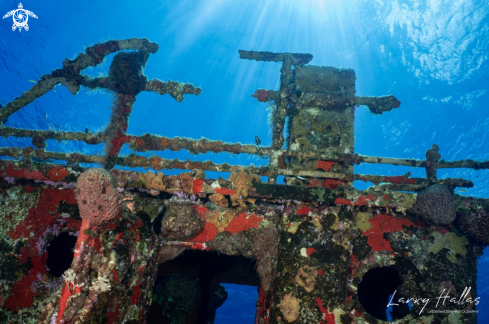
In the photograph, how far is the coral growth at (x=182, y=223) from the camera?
374 centimetres

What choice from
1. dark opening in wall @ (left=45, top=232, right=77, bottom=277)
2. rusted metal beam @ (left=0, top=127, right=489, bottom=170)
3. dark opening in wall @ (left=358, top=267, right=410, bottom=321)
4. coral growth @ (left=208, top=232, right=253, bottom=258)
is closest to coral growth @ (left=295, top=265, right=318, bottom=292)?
coral growth @ (left=208, top=232, right=253, bottom=258)

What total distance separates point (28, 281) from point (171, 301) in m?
3.60

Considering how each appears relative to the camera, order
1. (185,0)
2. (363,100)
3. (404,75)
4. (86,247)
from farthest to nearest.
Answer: (185,0) < (404,75) < (363,100) < (86,247)

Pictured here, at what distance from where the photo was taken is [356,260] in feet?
12.0

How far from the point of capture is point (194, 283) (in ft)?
23.0

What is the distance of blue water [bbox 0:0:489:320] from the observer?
2847 centimetres

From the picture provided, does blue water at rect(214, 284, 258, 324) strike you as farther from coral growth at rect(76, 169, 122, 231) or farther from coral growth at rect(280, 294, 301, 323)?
coral growth at rect(76, 169, 122, 231)

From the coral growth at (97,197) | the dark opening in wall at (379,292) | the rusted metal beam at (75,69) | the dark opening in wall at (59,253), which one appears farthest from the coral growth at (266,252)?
the rusted metal beam at (75,69)

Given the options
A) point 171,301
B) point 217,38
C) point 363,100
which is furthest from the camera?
point 217,38

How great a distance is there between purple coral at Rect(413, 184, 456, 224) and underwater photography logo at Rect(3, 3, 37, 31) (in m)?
49.1

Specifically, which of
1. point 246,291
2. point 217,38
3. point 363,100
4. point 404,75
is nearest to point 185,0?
point 217,38

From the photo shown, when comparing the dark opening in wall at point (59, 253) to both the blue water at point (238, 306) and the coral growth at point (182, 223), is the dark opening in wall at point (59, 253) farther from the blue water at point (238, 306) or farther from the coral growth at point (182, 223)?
the blue water at point (238, 306)

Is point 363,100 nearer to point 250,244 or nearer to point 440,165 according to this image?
point 440,165

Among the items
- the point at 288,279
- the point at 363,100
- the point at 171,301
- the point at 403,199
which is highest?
the point at 363,100
